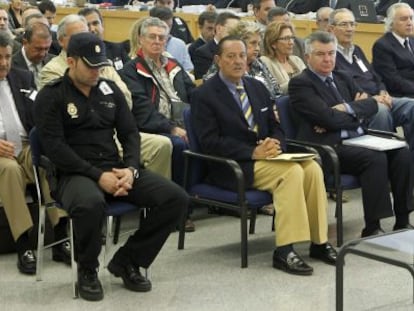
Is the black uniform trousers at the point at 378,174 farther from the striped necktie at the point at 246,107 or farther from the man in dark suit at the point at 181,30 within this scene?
the man in dark suit at the point at 181,30

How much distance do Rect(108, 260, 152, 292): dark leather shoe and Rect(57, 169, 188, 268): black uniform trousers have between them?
25 millimetres

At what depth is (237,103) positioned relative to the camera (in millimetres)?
4684

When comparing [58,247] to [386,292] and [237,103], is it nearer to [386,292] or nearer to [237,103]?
[237,103]

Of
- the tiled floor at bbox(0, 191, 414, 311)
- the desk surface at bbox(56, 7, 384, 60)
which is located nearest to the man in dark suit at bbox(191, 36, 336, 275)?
the tiled floor at bbox(0, 191, 414, 311)

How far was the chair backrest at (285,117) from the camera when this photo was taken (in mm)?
4988

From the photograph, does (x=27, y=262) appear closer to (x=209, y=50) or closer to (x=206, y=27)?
(x=209, y=50)

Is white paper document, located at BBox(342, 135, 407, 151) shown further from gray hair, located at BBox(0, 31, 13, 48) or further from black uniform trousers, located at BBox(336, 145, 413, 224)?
gray hair, located at BBox(0, 31, 13, 48)

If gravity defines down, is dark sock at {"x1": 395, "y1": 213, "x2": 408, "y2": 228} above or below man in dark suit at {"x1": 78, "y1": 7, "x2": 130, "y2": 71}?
below

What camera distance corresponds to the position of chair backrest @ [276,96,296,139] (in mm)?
4988

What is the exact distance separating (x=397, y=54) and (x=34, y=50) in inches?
105

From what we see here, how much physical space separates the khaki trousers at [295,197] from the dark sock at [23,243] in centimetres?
118

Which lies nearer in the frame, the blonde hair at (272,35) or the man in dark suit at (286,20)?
the blonde hair at (272,35)

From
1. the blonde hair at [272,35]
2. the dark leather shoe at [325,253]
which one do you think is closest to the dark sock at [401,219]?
the dark leather shoe at [325,253]

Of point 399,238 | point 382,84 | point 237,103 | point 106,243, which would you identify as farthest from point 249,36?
point 399,238
